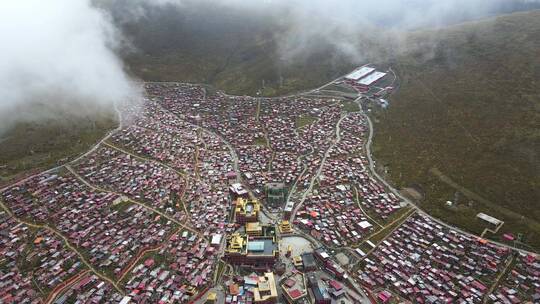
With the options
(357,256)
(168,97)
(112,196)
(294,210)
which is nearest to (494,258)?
(357,256)

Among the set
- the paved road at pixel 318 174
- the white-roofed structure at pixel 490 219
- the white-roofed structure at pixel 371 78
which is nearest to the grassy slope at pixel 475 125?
the white-roofed structure at pixel 490 219

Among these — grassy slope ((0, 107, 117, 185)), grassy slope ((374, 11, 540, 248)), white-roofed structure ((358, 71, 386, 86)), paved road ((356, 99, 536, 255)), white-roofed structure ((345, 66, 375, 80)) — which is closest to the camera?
paved road ((356, 99, 536, 255))

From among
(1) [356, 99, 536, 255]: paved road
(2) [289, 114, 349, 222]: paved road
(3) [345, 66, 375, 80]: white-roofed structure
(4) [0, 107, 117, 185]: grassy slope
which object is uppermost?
(3) [345, 66, 375, 80]: white-roofed structure

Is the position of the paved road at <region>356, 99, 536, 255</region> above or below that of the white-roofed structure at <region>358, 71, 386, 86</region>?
below

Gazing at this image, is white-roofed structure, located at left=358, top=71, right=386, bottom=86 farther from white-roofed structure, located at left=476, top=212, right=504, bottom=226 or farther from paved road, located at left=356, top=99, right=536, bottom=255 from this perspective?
white-roofed structure, located at left=476, top=212, right=504, bottom=226

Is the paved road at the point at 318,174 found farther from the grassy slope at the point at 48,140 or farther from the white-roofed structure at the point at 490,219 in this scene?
the grassy slope at the point at 48,140

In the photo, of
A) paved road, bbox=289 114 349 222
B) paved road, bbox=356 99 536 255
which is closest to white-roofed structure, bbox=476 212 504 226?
paved road, bbox=356 99 536 255
